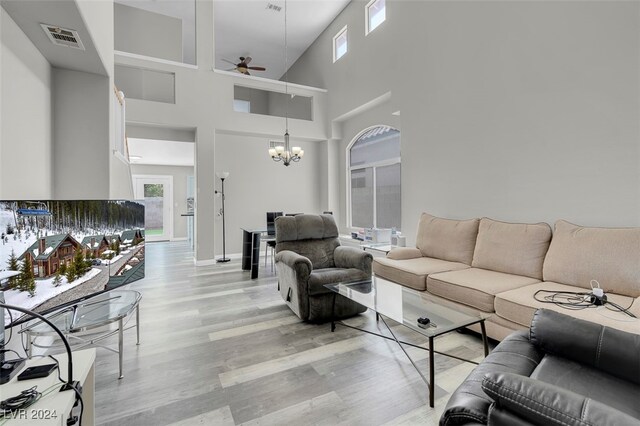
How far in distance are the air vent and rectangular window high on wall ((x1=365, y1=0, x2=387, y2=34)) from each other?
15.8 ft

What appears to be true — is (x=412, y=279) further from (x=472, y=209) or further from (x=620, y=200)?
(x=620, y=200)

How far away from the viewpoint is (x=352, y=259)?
3.19m

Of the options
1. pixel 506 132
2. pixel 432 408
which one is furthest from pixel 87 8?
pixel 506 132

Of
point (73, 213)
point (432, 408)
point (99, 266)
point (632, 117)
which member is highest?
point (632, 117)

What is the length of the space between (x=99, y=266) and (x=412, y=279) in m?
2.61

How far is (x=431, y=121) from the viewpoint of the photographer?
4.05m

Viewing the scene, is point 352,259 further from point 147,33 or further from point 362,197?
point 147,33

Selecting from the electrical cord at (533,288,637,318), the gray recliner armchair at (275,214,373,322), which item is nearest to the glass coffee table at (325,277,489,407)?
the gray recliner armchair at (275,214,373,322)

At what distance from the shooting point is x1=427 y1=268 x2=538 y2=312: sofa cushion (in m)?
2.33

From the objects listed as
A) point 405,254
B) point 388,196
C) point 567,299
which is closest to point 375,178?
point 388,196

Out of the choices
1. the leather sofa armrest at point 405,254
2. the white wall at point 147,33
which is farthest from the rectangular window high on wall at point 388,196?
the white wall at point 147,33

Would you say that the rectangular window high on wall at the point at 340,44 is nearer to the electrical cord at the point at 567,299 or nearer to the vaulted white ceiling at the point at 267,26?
the vaulted white ceiling at the point at 267,26

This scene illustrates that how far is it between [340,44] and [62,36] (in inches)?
229

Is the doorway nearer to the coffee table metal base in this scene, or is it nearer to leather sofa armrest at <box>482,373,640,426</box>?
the coffee table metal base
